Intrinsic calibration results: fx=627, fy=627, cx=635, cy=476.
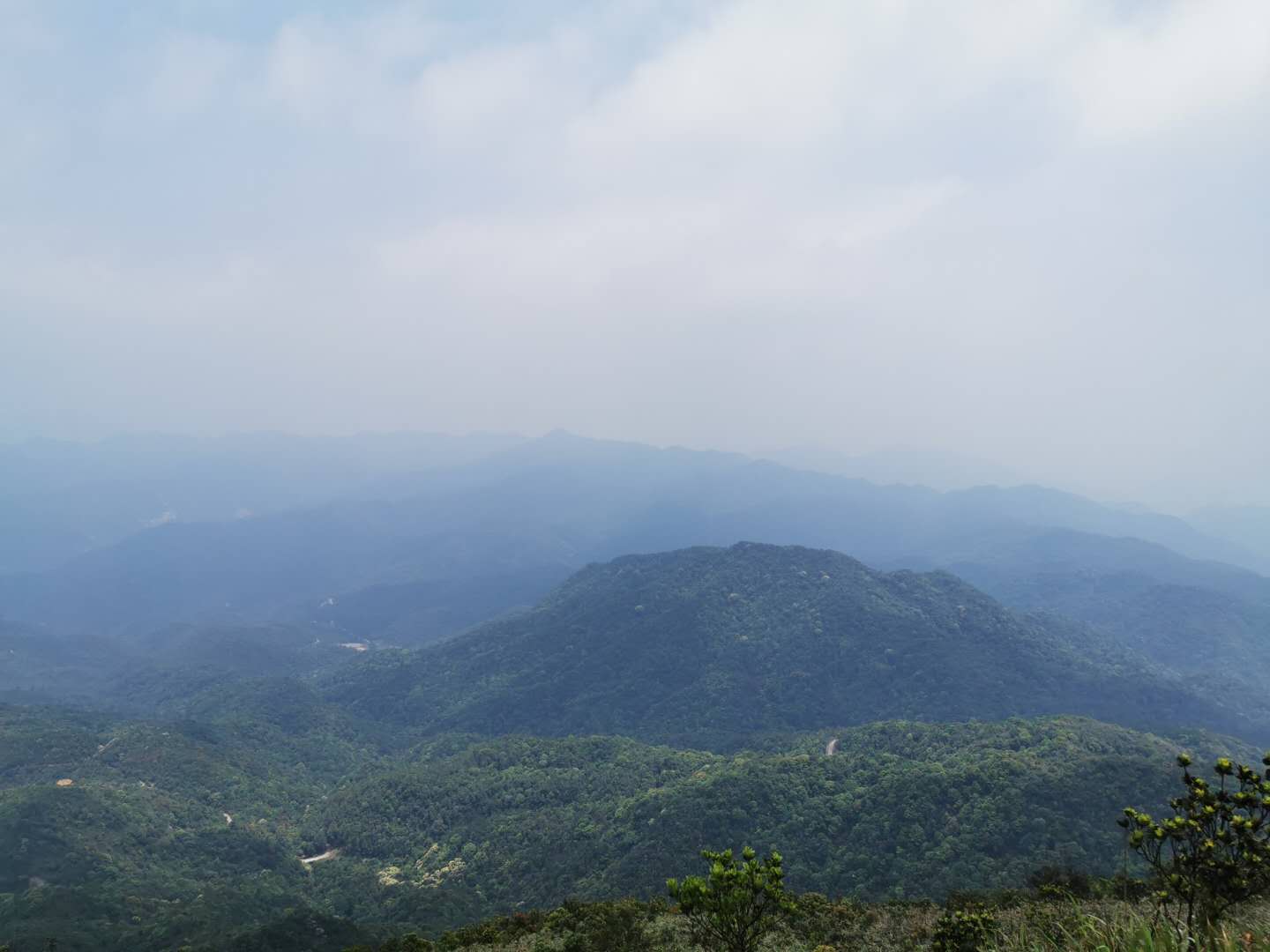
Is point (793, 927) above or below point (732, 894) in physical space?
below

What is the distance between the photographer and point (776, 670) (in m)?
164

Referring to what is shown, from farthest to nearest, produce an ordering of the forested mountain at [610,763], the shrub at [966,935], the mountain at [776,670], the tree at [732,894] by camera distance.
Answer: the mountain at [776,670] → the forested mountain at [610,763] → the shrub at [966,935] → the tree at [732,894]

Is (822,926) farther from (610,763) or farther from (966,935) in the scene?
(610,763)

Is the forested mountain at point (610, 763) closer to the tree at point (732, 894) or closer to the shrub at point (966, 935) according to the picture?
the shrub at point (966, 935)

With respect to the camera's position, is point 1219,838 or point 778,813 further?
point 778,813

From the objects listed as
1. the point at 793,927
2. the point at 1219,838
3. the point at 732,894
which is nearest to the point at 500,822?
the point at 793,927

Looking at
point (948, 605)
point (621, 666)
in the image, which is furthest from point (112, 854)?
point (948, 605)

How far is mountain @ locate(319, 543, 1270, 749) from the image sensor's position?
146625mm

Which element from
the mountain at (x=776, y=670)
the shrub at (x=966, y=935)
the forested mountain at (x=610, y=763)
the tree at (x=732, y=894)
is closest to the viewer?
the tree at (x=732, y=894)

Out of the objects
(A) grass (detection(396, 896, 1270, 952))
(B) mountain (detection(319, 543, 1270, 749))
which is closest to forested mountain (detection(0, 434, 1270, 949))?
(B) mountain (detection(319, 543, 1270, 749))

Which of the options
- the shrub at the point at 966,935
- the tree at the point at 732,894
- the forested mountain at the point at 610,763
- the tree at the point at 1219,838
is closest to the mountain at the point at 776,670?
the forested mountain at the point at 610,763

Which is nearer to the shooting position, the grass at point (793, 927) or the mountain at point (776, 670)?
the grass at point (793, 927)

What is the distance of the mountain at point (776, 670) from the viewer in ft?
481

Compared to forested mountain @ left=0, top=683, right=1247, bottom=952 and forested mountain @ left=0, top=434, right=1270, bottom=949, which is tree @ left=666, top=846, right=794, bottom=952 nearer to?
forested mountain @ left=0, top=683, right=1247, bottom=952
